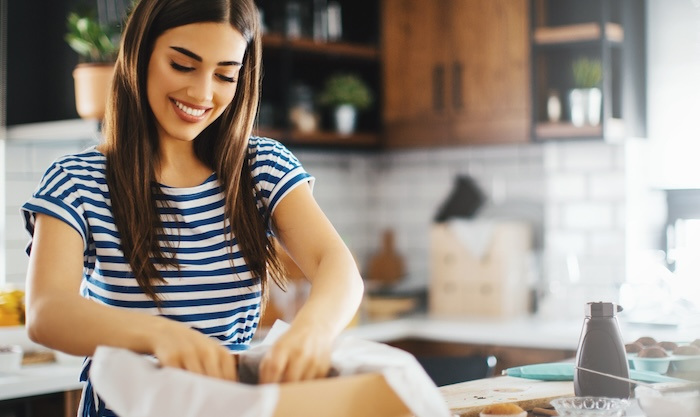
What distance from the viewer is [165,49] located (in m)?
1.48

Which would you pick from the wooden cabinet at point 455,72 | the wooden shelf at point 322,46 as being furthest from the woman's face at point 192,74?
the wooden cabinet at point 455,72

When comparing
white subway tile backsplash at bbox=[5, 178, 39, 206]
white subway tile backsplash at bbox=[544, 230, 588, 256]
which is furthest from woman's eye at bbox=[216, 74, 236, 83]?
white subway tile backsplash at bbox=[544, 230, 588, 256]

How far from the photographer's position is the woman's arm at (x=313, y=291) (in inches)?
46.7

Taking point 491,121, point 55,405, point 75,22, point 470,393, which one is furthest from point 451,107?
point 470,393

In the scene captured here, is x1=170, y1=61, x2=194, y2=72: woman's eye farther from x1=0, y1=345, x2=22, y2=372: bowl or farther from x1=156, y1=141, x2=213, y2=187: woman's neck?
x1=0, y1=345, x2=22, y2=372: bowl

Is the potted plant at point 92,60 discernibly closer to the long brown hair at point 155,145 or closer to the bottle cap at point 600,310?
the long brown hair at point 155,145

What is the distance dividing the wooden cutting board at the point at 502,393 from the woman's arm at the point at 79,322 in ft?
1.69

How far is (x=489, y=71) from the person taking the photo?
3.89 m

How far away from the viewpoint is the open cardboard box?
1.04m

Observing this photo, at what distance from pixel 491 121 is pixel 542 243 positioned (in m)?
0.59

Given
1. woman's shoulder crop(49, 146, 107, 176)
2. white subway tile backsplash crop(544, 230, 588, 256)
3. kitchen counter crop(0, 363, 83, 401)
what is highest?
woman's shoulder crop(49, 146, 107, 176)

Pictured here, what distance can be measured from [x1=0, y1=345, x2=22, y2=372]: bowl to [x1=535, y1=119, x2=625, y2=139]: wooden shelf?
2136 mm

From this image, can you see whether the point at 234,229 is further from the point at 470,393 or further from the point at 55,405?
the point at 55,405

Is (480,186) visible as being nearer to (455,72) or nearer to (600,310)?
(455,72)
